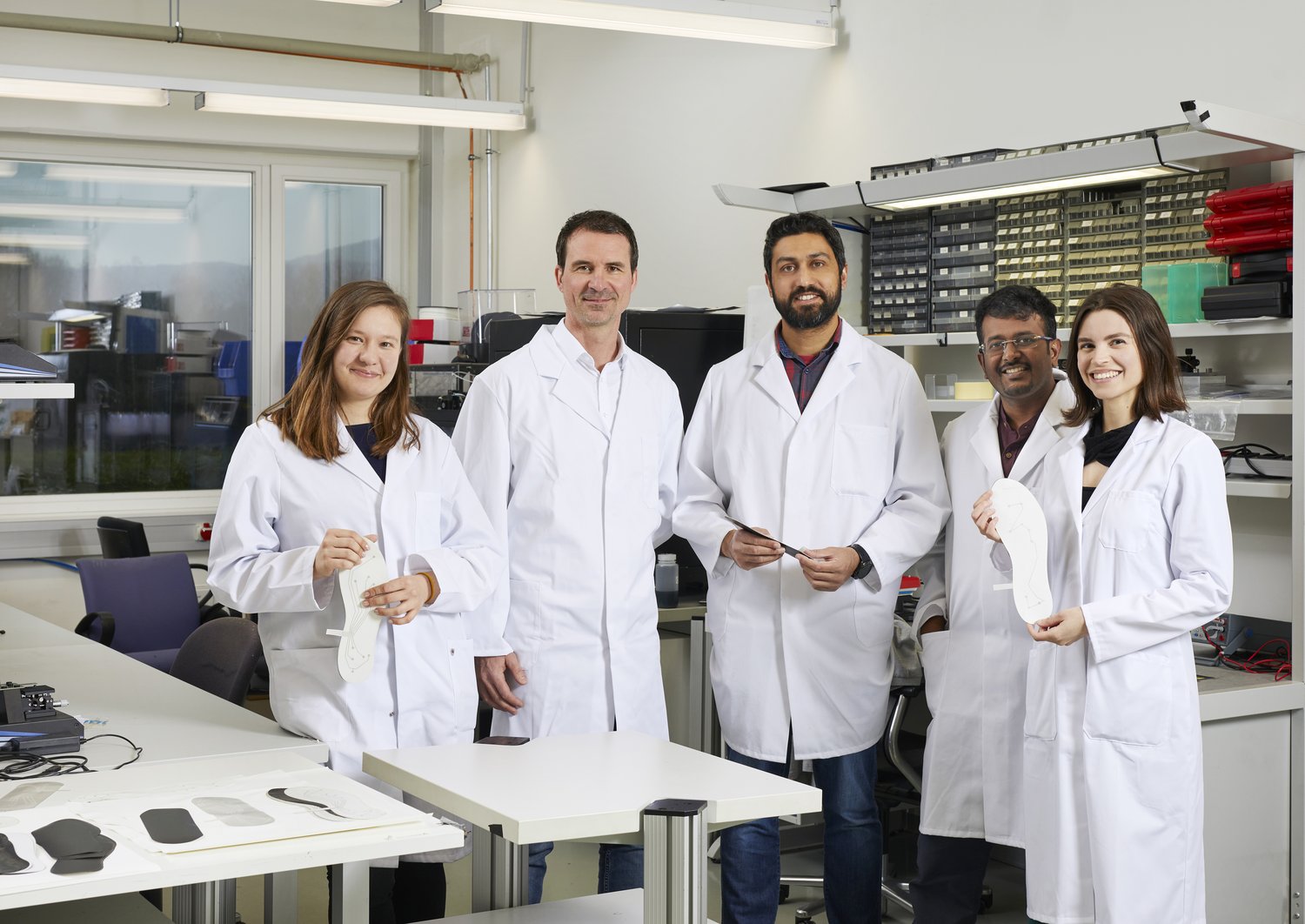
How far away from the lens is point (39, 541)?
6129mm

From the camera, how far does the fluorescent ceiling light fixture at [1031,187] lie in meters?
3.04

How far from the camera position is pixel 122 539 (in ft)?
17.5

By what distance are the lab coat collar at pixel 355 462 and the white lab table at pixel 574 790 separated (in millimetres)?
477

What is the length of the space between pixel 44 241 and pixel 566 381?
15.1 ft

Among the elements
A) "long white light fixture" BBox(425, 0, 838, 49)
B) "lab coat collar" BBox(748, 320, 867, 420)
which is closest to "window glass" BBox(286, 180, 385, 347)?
"long white light fixture" BBox(425, 0, 838, 49)

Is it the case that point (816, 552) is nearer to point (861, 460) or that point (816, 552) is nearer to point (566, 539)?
point (861, 460)

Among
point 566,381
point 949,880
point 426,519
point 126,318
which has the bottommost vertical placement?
point 949,880

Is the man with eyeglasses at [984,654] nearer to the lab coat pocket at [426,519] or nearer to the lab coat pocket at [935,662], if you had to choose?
the lab coat pocket at [935,662]

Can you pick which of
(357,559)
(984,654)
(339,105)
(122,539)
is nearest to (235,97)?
(339,105)

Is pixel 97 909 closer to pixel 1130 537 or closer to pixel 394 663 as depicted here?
pixel 394 663

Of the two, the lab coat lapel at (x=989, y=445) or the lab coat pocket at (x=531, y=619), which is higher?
the lab coat lapel at (x=989, y=445)

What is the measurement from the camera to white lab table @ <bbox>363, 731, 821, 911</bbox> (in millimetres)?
1612

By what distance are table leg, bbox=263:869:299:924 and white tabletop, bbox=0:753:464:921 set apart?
0.23 meters

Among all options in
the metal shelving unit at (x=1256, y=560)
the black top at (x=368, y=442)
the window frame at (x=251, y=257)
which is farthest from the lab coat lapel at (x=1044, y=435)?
the window frame at (x=251, y=257)
